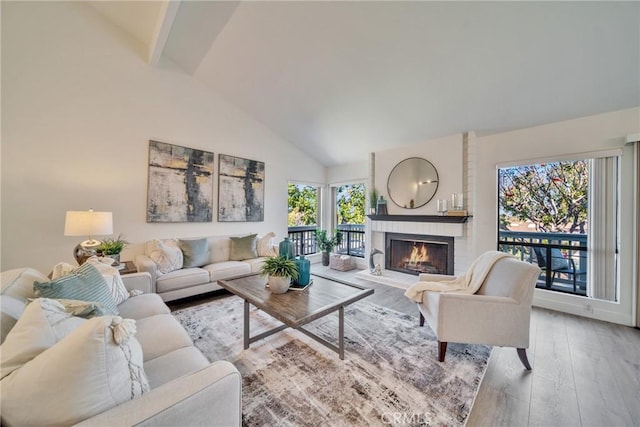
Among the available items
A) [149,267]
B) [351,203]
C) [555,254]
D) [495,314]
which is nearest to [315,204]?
[351,203]

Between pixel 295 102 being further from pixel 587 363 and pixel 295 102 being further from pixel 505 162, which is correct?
pixel 587 363

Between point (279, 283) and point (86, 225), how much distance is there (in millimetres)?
2193

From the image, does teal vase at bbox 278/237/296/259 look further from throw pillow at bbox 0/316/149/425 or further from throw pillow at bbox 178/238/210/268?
throw pillow at bbox 178/238/210/268

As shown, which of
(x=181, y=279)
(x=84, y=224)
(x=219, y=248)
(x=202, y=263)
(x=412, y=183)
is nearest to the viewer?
(x=84, y=224)

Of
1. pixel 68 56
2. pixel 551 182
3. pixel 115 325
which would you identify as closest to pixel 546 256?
pixel 551 182

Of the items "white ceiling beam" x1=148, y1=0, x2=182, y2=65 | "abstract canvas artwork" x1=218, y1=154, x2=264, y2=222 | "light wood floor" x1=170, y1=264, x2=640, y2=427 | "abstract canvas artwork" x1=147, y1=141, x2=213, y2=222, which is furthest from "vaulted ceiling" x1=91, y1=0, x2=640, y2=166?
"light wood floor" x1=170, y1=264, x2=640, y2=427

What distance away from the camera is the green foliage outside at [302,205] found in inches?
213

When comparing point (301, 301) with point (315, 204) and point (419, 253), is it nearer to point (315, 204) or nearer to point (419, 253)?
point (419, 253)

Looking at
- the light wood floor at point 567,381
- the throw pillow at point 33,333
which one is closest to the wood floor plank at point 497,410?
the light wood floor at point 567,381

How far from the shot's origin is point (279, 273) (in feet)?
6.84

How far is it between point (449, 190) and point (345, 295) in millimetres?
2666

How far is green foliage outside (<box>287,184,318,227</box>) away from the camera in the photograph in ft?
17.7

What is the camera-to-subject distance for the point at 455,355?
2049mm

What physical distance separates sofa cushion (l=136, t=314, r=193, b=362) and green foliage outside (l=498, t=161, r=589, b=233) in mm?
4119
